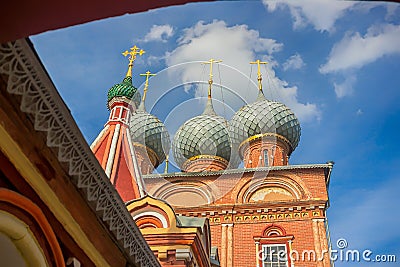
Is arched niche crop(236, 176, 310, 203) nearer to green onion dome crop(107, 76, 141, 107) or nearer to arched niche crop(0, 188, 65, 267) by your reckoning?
green onion dome crop(107, 76, 141, 107)

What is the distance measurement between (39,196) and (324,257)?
15322 mm

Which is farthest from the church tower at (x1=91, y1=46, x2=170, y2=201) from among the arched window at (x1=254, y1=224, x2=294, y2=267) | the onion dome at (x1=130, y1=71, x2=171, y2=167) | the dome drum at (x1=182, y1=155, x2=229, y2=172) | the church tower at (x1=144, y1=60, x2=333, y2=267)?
the onion dome at (x1=130, y1=71, x2=171, y2=167)

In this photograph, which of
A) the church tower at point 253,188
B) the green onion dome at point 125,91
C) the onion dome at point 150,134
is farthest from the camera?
the onion dome at point 150,134

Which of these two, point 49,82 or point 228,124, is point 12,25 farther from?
point 228,124

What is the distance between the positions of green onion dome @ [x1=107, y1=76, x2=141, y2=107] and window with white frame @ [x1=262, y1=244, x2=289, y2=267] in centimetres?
818

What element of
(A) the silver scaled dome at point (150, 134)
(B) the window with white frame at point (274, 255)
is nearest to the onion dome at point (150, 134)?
(A) the silver scaled dome at point (150, 134)

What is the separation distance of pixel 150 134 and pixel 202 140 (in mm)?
2596

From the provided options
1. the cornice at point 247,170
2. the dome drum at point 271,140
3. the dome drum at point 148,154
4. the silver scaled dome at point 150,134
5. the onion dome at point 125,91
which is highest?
the silver scaled dome at point 150,134

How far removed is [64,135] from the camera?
3414 millimetres

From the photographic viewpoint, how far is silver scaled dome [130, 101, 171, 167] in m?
22.8

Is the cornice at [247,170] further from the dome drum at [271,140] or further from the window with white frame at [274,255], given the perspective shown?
the window with white frame at [274,255]

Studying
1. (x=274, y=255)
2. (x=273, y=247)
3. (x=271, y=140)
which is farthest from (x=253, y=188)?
(x=271, y=140)

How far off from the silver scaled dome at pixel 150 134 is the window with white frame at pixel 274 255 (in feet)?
25.3

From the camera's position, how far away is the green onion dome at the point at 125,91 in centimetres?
1239
